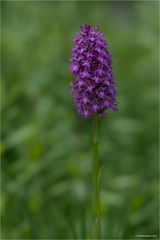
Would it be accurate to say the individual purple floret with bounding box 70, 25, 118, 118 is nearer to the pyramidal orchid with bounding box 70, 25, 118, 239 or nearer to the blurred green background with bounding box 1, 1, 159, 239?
Answer: the pyramidal orchid with bounding box 70, 25, 118, 239

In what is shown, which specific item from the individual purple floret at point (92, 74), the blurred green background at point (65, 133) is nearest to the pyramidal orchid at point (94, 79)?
the individual purple floret at point (92, 74)

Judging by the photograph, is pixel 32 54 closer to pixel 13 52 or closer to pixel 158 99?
pixel 13 52

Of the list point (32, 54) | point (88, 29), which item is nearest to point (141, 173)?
point (32, 54)

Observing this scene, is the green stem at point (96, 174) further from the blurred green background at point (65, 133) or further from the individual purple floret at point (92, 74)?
the blurred green background at point (65, 133)

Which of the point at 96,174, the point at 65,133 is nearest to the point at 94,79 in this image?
the point at 96,174

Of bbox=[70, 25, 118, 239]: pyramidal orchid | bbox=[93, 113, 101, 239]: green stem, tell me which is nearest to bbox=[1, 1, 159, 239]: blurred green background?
bbox=[93, 113, 101, 239]: green stem
